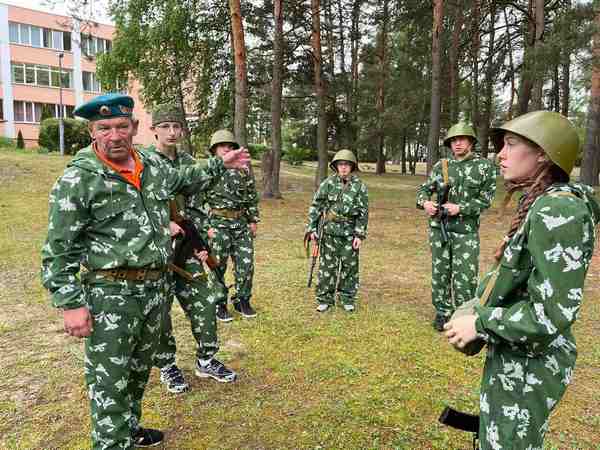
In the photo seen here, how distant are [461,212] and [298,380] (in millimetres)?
2474

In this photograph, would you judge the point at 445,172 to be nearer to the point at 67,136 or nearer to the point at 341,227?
the point at 341,227

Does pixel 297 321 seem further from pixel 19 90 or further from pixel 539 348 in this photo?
pixel 19 90

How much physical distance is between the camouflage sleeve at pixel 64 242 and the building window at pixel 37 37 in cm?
3986

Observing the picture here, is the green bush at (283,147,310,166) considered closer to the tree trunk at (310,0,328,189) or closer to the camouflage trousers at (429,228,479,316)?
the tree trunk at (310,0,328,189)

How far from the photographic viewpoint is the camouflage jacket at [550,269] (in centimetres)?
168

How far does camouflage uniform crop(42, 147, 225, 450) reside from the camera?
2496 millimetres

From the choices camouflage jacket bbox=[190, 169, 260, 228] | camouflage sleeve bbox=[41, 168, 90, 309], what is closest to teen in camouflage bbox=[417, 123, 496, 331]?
camouflage jacket bbox=[190, 169, 260, 228]

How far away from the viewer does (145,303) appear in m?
2.76

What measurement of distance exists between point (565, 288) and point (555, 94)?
1077 inches

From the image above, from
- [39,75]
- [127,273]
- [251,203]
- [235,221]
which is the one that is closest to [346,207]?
[251,203]

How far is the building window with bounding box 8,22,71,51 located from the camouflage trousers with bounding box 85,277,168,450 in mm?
40025

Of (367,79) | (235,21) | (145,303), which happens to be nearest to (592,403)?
(145,303)

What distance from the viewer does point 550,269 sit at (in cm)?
168

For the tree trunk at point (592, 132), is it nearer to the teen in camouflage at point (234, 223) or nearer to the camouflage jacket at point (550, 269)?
the teen in camouflage at point (234, 223)
